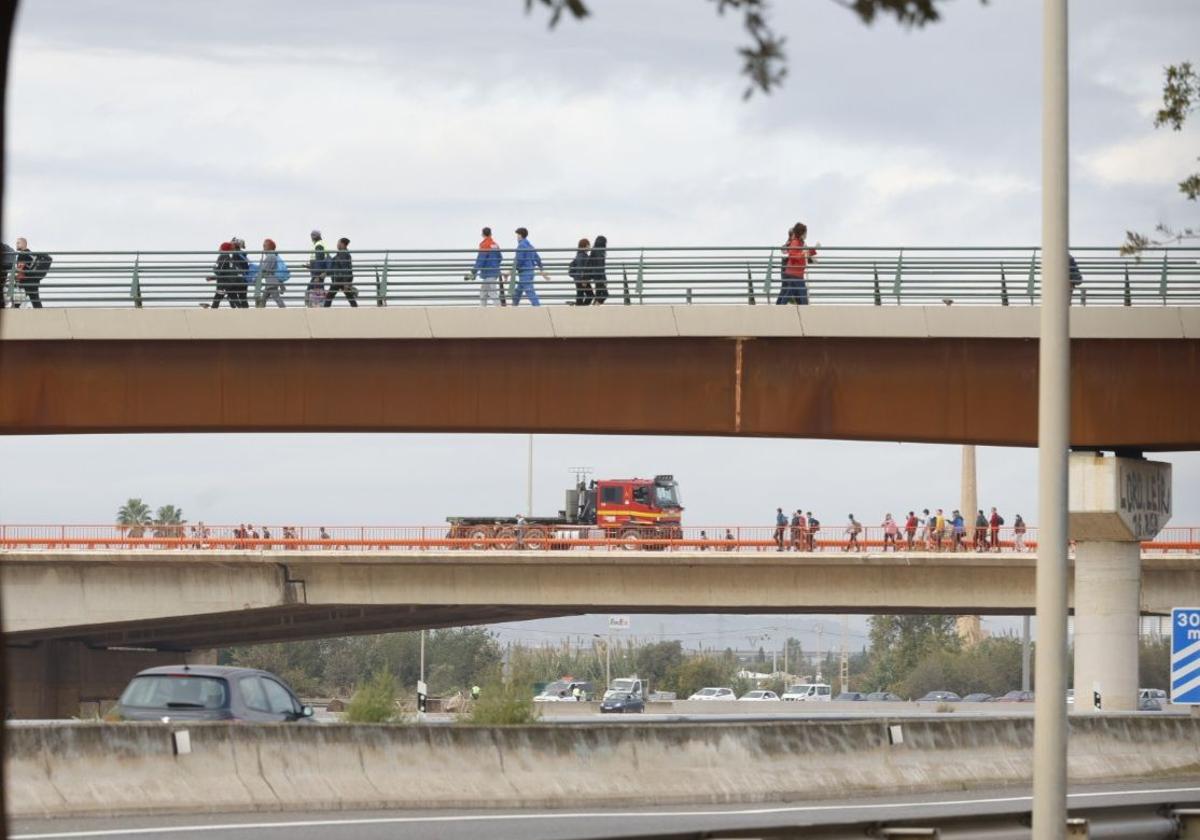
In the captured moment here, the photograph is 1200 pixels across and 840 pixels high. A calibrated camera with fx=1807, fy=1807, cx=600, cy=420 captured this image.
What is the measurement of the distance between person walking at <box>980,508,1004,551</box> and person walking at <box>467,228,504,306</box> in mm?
23820

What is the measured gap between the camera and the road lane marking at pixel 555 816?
579 inches

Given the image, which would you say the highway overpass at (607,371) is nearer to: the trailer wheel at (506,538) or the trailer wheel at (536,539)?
the trailer wheel at (536,539)

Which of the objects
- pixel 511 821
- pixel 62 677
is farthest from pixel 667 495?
pixel 511 821

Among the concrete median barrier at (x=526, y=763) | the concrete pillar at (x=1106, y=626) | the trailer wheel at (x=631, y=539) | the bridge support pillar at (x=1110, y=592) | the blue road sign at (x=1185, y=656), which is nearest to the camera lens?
the concrete median barrier at (x=526, y=763)

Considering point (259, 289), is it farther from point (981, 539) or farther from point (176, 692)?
point (981, 539)

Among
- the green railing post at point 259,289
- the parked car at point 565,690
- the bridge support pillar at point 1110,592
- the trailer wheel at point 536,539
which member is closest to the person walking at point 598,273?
the green railing post at point 259,289

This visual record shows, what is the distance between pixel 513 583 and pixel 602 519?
8.32 m

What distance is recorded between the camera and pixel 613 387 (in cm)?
3041

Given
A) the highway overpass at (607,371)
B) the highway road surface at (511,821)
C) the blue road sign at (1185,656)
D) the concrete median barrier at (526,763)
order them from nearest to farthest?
the highway road surface at (511,821)
the concrete median barrier at (526,763)
the blue road sign at (1185,656)
the highway overpass at (607,371)

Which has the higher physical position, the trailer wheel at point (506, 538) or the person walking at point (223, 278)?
the person walking at point (223, 278)

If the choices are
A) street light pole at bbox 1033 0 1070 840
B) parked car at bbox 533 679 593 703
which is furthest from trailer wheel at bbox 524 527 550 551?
street light pole at bbox 1033 0 1070 840

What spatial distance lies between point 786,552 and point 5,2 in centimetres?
4677

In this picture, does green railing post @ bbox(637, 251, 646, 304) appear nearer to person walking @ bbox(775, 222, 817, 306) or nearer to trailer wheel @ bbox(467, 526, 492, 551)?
person walking @ bbox(775, 222, 817, 306)

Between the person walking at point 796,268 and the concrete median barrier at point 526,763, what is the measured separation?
8.78m
